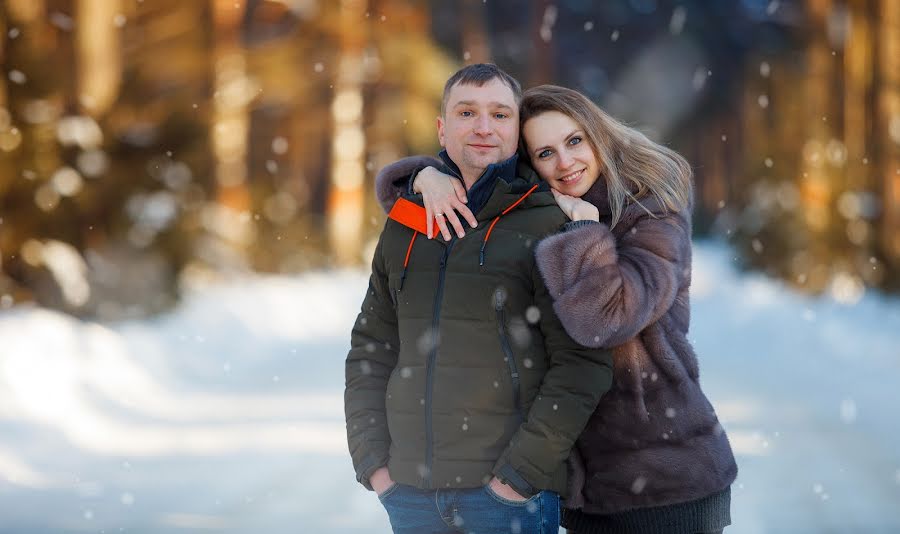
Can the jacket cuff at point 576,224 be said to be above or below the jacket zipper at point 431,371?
above

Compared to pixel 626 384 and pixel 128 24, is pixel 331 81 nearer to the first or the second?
pixel 128 24

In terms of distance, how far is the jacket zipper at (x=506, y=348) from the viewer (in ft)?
10.4

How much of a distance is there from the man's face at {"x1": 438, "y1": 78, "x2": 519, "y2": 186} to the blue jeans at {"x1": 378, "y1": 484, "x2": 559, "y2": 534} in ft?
3.26

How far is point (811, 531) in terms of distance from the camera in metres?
5.77

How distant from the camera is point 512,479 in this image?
3100 mm

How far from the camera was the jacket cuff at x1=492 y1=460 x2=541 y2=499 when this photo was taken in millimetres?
3098

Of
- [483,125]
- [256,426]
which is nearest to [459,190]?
[483,125]

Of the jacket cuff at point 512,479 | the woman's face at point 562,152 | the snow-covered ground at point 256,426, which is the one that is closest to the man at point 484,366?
the jacket cuff at point 512,479

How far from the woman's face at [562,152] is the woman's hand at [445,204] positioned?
281 millimetres

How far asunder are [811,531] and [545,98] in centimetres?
337

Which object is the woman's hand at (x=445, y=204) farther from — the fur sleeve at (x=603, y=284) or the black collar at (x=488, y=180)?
the fur sleeve at (x=603, y=284)

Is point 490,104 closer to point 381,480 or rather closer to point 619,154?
point 619,154

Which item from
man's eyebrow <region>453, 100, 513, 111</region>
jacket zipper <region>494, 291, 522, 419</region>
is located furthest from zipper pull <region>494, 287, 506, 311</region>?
man's eyebrow <region>453, 100, 513, 111</region>

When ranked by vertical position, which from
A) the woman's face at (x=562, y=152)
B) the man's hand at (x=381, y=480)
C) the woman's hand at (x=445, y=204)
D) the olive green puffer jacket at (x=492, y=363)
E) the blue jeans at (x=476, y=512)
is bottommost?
the blue jeans at (x=476, y=512)
